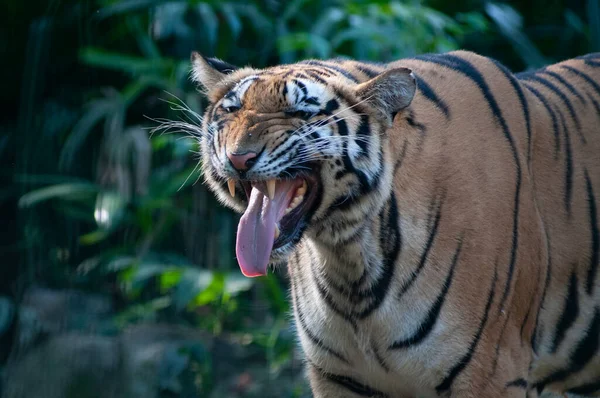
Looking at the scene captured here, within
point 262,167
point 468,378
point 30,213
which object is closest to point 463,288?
point 468,378

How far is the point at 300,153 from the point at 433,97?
0.59m

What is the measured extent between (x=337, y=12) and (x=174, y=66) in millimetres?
1023

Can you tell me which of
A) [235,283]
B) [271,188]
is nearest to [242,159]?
[271,188]

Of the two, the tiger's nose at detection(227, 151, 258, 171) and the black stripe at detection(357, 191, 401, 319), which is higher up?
the tiger's nose at detection(227, 151, 258, 171)

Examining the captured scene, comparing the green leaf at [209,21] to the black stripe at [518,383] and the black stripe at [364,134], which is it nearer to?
the black stripe at [364,134]

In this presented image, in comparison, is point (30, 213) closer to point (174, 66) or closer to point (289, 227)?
point (174, 66)

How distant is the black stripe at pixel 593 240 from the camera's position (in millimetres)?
2830

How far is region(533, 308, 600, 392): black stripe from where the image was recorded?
9.26 ft

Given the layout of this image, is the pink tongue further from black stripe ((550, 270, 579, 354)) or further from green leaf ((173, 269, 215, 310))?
green leaf ((173, 269, 215, 310))

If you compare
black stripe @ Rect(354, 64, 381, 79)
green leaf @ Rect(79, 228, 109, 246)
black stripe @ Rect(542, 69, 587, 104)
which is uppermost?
black stripe @ Rect(354, 64, 381, 79)

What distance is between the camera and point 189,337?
509 cm

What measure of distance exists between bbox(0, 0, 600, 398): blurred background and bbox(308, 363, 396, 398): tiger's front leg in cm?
210

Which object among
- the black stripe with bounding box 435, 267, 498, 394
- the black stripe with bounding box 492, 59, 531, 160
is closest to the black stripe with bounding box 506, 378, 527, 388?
the black stripe with bounding box 435, 267, 498, 394

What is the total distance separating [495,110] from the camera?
9.01 feet
